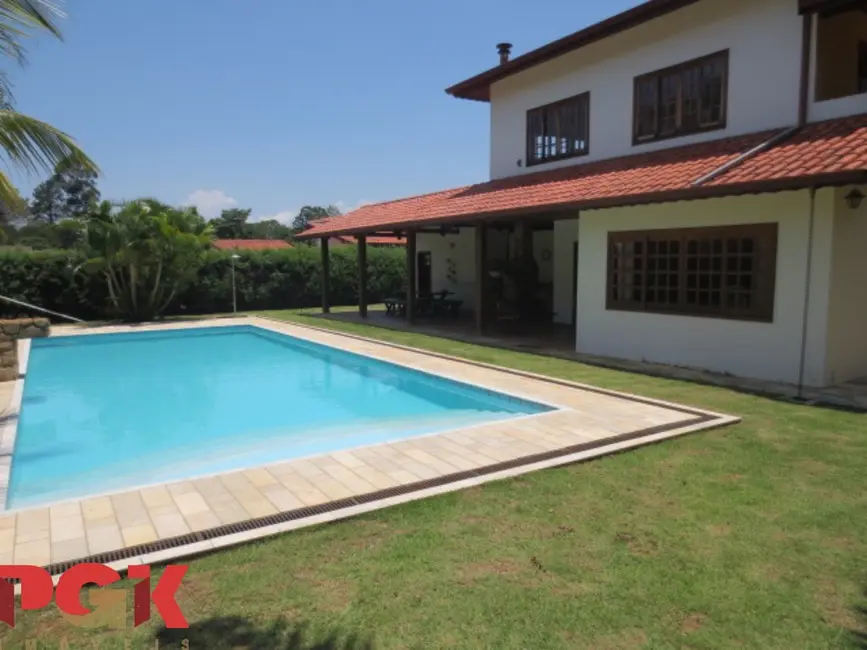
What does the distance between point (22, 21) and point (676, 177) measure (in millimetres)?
10457

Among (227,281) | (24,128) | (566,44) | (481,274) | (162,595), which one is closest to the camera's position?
(162,595)

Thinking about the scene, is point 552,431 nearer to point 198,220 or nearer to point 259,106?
point 198,220

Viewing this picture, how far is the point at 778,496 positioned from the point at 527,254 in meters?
12.1

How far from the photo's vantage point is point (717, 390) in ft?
31.6

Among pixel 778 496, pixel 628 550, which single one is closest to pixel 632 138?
pixel 778 496

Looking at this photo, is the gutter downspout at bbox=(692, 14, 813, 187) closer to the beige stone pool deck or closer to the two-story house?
the two-story house

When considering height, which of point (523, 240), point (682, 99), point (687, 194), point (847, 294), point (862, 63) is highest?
point (862, 63)

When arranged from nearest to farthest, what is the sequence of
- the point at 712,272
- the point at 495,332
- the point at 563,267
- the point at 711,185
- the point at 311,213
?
the point at 711,185 → the point at 712,272 → the point at 495,332 → the point at 563,267 → the point at 311,213

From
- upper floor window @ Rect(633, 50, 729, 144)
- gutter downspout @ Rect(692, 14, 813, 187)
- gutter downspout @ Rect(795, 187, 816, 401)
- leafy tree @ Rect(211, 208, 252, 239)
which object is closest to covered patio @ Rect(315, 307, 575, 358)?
gutter downspout @ Rect(795, 187, 816, 401)

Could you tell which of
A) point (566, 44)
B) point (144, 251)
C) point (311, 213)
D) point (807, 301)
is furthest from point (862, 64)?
point (311, 213)

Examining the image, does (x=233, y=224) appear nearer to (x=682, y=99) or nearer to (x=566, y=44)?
(x=566, y=44)

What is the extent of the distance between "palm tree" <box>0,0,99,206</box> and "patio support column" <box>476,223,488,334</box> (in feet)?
32.3

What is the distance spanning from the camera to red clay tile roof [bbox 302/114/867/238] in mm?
8930

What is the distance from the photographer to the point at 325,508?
505 cm
